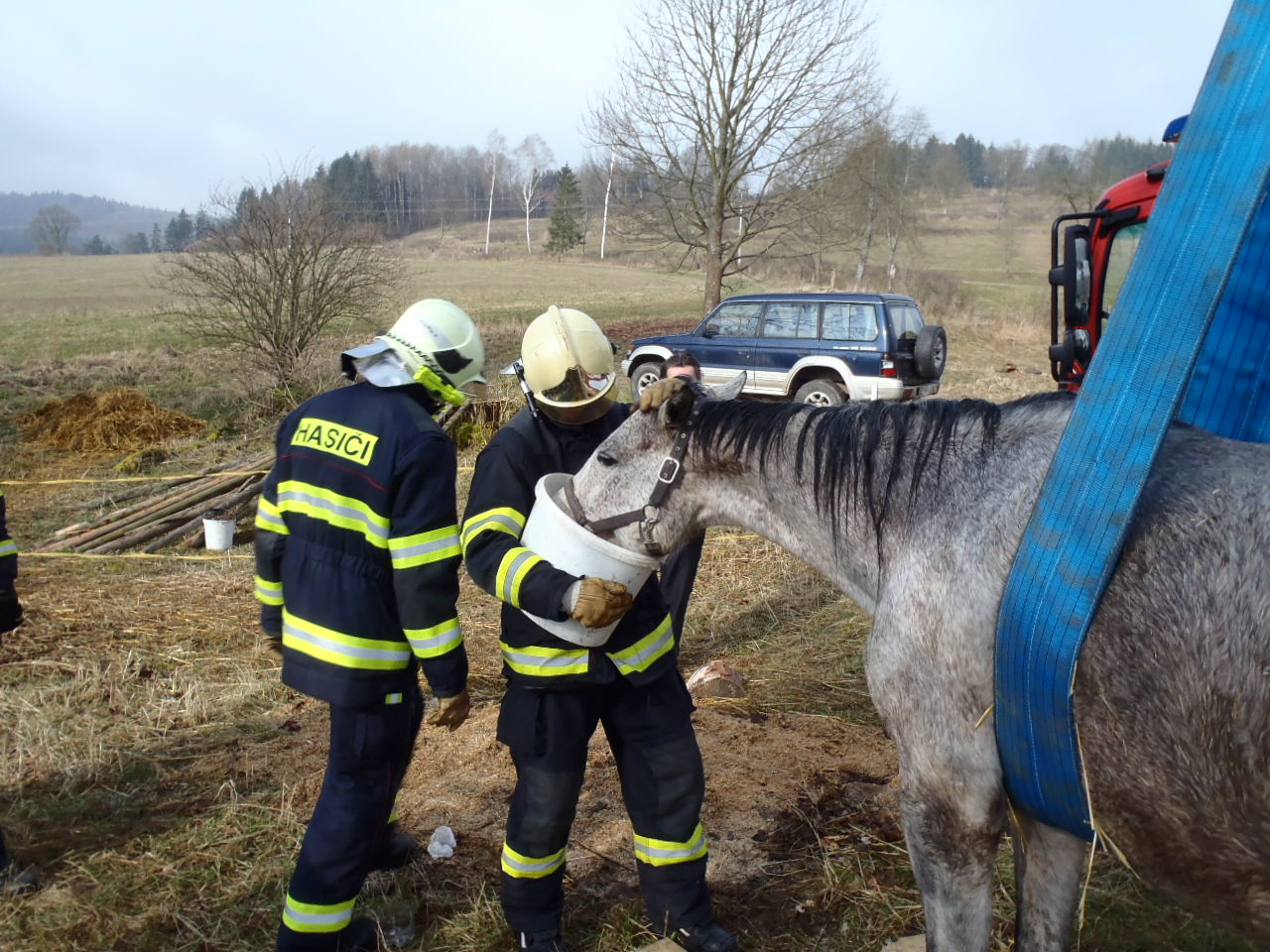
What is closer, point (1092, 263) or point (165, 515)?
point (1092, 263)

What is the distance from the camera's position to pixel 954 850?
202 centimetres

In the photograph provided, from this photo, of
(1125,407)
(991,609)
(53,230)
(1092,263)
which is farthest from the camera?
(53,230)

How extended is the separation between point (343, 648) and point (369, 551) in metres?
0.30

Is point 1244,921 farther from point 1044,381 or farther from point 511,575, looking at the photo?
point 1044,381

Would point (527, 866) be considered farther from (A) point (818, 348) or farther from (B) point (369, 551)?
(A) point (818, 348)

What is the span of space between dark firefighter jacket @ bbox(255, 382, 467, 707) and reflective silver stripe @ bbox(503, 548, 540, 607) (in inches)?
8.2

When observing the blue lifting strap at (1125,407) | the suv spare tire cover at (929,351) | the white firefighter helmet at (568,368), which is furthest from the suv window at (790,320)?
the blue lifting strap at (1125,407)

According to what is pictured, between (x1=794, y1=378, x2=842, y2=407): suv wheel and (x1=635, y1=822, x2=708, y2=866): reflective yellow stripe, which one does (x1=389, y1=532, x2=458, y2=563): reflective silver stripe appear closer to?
(x1=635, y1=822, x2=708, y2=866): reflective yellow stripe

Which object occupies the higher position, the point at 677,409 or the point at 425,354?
the point at 425,354

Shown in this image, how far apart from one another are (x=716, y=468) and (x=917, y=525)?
635 mm

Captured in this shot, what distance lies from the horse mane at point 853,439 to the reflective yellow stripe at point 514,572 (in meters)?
0.58

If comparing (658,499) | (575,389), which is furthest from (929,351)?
(658,499)

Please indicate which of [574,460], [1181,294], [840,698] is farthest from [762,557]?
[1181,294]

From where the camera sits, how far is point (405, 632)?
8.57 ft
